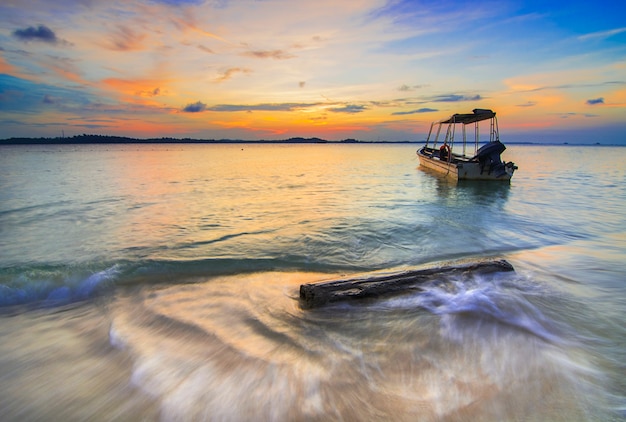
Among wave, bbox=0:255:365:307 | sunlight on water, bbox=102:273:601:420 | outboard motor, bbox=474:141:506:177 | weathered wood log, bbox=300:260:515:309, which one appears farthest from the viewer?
outboard motor, bbox=474:141:506:177

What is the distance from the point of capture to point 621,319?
498 centimetres

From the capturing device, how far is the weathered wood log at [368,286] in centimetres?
511

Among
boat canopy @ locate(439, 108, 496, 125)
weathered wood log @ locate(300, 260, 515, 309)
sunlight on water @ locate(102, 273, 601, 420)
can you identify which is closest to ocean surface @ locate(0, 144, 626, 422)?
sunlight on water @ locate(102, 273, 601, 420)

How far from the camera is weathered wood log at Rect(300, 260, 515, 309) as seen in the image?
511 cm

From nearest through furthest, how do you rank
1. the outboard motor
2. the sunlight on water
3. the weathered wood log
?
the sunlight on water, the weathered wood log, the outboard motor

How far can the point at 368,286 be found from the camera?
5305 millimetres

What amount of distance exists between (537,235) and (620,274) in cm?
377

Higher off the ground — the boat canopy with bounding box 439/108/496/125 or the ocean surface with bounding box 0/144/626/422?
the boat canopy with bounding box 439/108/496/125

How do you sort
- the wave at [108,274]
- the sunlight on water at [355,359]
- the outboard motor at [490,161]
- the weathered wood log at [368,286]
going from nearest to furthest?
1. the sunlight on water at [355,359]
2. the weathered wood log at [368,286]
3. the wave at [108,274]
4. the outboard motor at [490,161]

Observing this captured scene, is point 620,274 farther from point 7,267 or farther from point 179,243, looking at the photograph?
point 7,267

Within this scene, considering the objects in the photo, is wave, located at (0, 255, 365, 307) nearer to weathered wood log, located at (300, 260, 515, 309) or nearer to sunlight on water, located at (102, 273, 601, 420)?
sunlight on water, located at (102, 273, 601, 420)

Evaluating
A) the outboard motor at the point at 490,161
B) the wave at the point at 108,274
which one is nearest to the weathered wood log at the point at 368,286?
the wave at the point at 108,274

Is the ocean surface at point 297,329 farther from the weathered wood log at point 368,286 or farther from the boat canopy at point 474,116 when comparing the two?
the boat canopy at point 474,116

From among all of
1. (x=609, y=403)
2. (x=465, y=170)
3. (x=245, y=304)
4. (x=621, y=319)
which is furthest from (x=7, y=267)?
(x=465, y=170)
